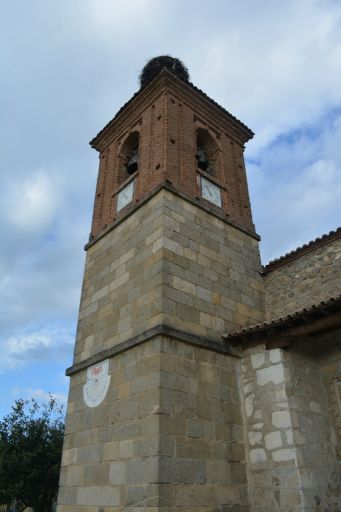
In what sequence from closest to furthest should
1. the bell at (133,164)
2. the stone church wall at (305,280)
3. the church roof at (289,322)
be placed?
the church roof at (289,322), the stone church wall at (305,280), the bell at (133,164)

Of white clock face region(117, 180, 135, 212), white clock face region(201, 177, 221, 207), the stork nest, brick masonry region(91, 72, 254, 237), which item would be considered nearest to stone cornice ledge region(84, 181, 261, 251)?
brick masonry region(91, 72, 254, 237)

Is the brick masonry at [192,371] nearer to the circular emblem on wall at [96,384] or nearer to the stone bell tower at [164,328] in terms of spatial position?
the stone bell tower at [164,328]

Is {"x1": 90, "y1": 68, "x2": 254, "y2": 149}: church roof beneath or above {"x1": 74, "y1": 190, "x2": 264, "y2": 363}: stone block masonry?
above

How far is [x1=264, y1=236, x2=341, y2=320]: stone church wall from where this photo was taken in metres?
7.25

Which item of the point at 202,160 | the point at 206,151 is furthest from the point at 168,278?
the point at 206,151

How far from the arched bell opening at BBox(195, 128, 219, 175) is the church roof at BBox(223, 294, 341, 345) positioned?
4.74m

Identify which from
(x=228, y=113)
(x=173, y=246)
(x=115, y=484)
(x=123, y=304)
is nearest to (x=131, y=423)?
(x=115, y=484)

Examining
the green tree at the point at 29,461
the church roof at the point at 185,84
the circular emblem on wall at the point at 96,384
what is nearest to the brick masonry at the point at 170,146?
the church roof at the point at 185,84

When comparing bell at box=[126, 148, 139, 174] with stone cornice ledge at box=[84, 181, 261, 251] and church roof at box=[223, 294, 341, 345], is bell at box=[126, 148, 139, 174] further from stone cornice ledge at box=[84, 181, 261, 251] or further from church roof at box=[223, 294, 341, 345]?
church roof at box=[223, 294, 341, 345]

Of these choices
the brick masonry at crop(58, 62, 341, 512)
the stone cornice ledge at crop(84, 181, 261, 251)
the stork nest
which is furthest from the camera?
the stork nest

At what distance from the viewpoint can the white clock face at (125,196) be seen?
8852 mm

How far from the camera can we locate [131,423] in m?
5.48

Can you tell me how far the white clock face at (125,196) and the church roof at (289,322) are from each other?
12.6 feet

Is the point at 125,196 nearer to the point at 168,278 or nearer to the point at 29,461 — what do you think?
the point at 168,278
